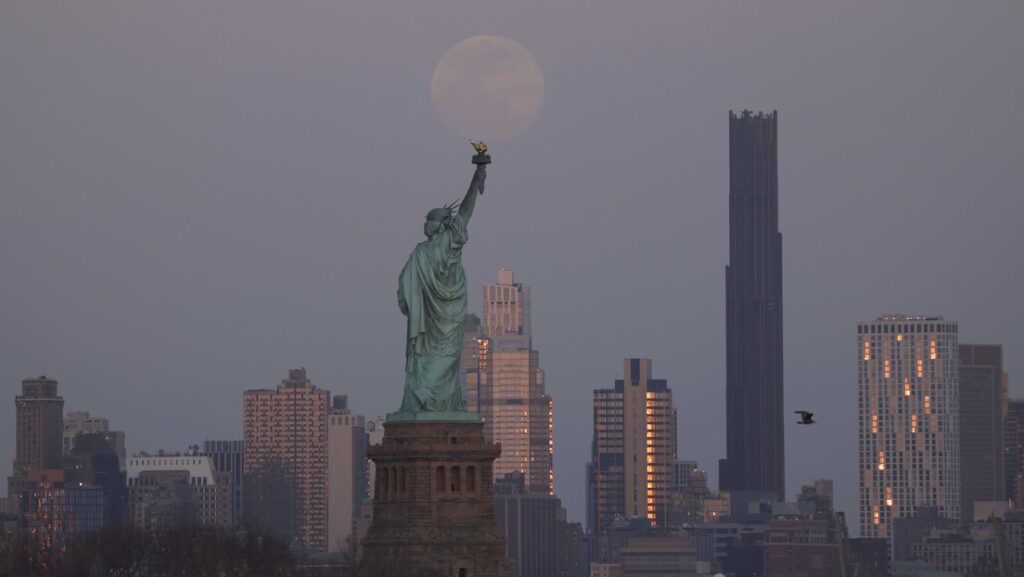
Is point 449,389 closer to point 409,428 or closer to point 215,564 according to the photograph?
point 409,428

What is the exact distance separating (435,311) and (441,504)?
6271 millimetres

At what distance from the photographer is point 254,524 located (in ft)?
400

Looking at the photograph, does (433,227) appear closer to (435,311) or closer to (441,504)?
(435,311)

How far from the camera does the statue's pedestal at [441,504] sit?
92.6 m

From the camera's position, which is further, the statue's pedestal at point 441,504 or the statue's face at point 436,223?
the statue's face at point 436,223

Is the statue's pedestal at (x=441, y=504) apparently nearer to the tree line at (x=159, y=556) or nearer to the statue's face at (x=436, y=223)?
the statue's face at (x=436, y=223)

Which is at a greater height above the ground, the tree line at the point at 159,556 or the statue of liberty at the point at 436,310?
the statue of liberty at the point at 436,310


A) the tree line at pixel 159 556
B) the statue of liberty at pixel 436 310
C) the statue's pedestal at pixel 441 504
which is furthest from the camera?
the tree line at pixel 159 556

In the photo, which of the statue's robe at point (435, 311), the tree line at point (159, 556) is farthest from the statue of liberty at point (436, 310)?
the tree line at point (159, 556)

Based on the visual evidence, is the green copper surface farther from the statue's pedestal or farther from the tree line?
the tree line

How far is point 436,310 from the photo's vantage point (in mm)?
95438

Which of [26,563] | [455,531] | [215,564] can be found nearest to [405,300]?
[455,531]

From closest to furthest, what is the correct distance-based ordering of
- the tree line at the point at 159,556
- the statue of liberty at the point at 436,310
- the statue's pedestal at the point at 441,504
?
the statue's pedestal at the point at 441,504
the statue of liberty at the point at 436,310
the tree line at the point at 159,556

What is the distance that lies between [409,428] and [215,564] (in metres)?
14.1
